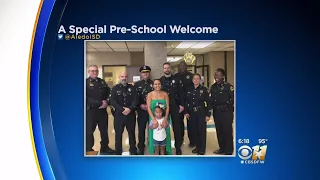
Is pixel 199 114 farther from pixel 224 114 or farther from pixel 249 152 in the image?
pixel 249 152

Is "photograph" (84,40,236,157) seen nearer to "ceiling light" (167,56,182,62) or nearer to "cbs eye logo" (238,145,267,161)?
"ceiling light" (167,56,182,62)

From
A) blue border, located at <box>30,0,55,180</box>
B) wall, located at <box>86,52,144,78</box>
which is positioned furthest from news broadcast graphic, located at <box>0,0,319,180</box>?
blue border, located at <box>30,0,55,180</box>

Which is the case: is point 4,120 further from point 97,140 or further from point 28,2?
point 97,140

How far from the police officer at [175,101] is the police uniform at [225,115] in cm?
46

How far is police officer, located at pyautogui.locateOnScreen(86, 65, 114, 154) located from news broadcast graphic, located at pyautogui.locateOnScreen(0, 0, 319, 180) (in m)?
0.03

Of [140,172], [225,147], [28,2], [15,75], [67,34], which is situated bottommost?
[140,172]

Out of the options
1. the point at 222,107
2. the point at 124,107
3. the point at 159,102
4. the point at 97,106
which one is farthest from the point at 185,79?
the point at 97,106

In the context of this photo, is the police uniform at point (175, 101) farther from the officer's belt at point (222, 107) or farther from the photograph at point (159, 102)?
the officer's belt at point (222, 107)

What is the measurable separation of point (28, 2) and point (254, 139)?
11.4 feet

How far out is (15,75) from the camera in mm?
1339

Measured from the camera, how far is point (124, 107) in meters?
4.18

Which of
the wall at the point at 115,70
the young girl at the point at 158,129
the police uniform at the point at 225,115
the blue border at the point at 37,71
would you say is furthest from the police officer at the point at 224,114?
the blue border at the point at 37,71

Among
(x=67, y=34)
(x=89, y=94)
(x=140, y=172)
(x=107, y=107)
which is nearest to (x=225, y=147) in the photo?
(x=140, y=172)

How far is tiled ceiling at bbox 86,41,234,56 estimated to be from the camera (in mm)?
4090
